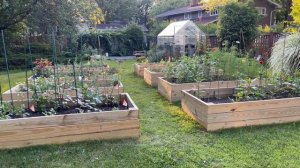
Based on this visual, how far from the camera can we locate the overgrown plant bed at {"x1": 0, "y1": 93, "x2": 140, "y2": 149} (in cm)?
275

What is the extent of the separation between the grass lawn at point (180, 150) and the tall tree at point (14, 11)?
9.03 meters

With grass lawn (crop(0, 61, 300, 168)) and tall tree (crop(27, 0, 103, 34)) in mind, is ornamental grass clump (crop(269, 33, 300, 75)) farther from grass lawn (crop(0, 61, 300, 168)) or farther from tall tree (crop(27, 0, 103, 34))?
tall tree (crop(27, 0, 103, 34))

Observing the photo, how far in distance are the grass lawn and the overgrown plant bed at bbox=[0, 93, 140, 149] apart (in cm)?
8

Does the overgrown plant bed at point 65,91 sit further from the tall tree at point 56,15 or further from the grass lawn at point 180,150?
the tall tree at point 56,15

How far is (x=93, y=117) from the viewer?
2.92 metres

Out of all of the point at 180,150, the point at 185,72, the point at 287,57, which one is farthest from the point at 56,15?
the point at 180,150

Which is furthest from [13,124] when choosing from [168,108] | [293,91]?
[293,91]

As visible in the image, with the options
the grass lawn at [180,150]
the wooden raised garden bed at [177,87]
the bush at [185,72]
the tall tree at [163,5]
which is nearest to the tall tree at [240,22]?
the bush at [185,72]

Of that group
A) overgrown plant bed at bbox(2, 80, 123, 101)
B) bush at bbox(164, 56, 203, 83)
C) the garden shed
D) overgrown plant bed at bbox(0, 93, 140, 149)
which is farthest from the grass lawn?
the garden shed

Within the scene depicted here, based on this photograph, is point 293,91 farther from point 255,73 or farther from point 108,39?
point 108,39

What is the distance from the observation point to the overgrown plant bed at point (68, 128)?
2748 millimetres

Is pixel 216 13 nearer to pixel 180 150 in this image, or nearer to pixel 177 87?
pixel 177 87

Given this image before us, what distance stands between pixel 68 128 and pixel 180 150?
3.91 feet

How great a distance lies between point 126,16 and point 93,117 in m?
32.6
